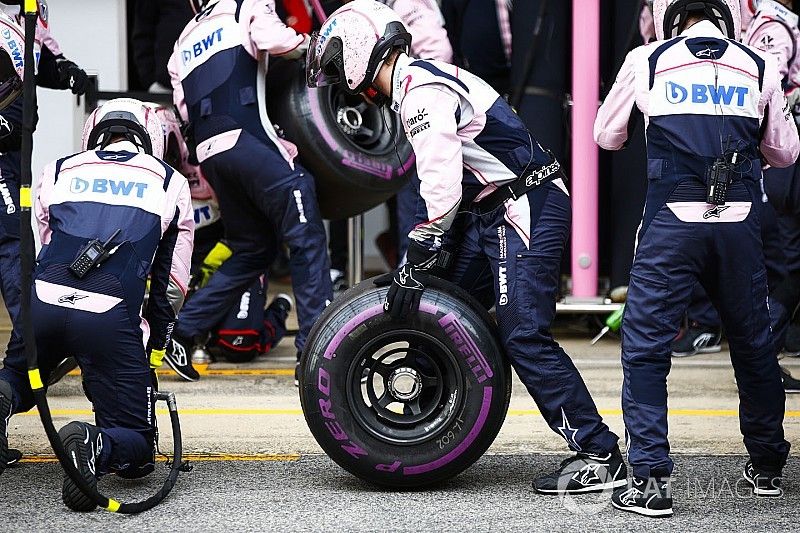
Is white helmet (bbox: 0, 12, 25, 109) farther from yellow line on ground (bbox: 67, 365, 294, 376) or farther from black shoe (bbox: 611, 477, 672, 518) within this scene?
black shoe (bbox: 611, 477, 672, 518)

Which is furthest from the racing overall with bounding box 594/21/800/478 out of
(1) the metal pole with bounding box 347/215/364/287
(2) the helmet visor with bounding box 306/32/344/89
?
(1) the metal pole with bounding box 347/215/364/287

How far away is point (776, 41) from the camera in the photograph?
6.78m

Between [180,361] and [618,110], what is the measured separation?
3.27m

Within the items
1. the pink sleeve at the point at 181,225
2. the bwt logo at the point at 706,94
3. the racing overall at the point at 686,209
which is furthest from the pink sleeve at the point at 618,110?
the pink sleeve at the point at 181,225

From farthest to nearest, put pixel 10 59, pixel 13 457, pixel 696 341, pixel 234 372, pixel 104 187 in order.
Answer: pixel 696 341
pixel 234 372
pixel 10 59
pixel 13 457
pixel 104 187

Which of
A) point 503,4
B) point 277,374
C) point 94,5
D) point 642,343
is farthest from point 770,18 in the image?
point 94,5

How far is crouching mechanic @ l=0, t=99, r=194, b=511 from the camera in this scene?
4.74m

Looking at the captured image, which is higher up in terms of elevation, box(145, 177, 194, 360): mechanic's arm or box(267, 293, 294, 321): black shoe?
box(145, 177, 194, 360): mechanic's arm

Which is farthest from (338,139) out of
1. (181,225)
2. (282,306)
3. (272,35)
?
(181,225)

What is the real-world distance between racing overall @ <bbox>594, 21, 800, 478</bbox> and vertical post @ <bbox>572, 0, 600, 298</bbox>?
3312mm

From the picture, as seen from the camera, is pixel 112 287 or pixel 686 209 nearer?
pixel 686 209

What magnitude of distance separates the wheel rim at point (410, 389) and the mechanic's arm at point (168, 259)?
0.80 metres

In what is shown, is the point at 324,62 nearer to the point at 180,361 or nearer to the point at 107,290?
the point at 107,290

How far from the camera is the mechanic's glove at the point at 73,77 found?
6.79 metres
